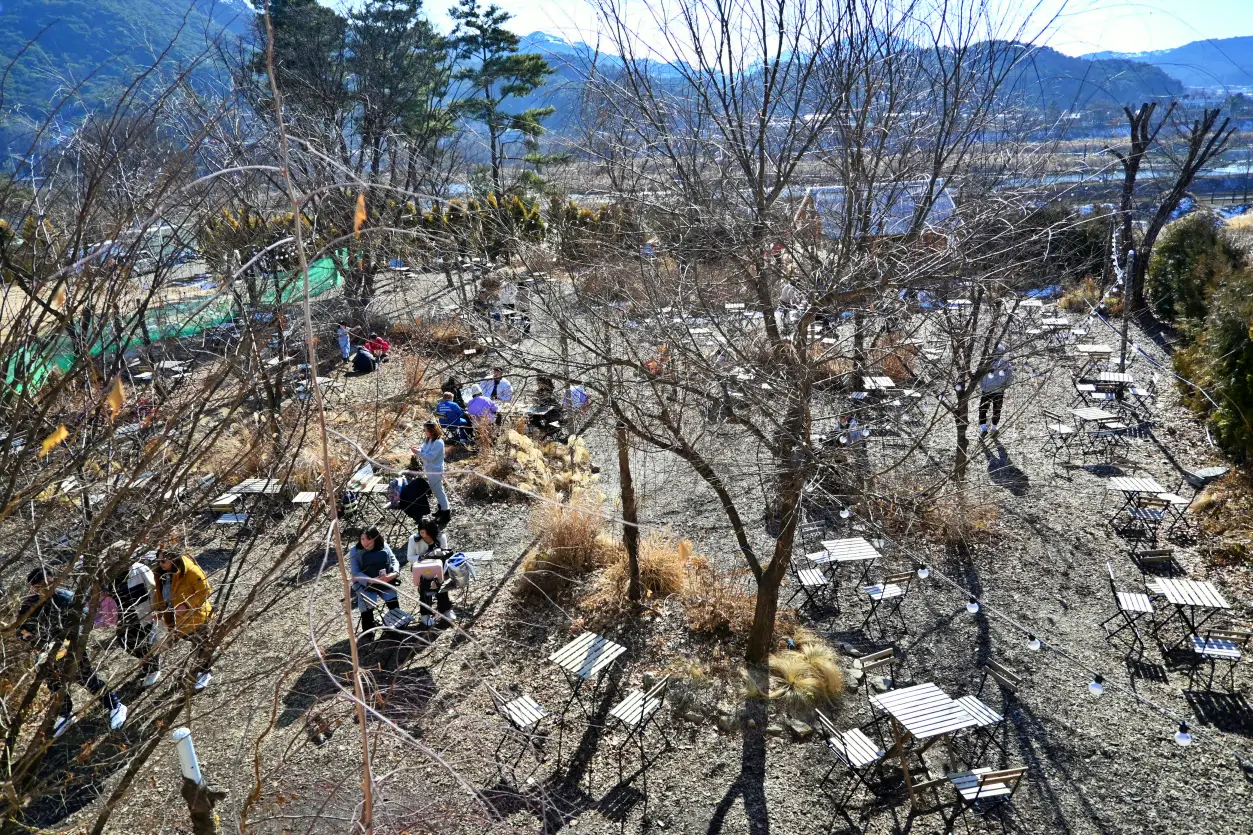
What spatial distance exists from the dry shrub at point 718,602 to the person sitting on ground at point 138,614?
451cm

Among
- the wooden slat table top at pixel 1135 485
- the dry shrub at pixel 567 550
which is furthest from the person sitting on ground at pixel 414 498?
the wooden slat table top at pixel 1135 485

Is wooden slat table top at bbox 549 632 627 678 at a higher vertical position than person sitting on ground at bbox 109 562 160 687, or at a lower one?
lower

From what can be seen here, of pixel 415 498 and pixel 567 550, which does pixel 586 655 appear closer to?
pixel 567 550

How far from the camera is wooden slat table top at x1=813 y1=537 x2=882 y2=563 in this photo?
7629 mm

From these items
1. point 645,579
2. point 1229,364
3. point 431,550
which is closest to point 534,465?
point 431,550

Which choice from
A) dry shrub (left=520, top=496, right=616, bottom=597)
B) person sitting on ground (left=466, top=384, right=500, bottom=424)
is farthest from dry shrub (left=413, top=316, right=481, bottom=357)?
dry shrub (left=520, top=496, right=616, bottom=597)

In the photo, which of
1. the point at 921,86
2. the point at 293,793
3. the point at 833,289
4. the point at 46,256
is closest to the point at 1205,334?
the point at 921,86

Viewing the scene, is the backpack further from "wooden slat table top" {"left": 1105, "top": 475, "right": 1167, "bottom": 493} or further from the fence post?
"wooden slat table top" {"left": 1105, "top": 475, "right": 1167, "bottom": 493}

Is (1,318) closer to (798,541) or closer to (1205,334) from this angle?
(798,541)

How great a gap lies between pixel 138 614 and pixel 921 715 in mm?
4673

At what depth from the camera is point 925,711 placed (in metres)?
5.43

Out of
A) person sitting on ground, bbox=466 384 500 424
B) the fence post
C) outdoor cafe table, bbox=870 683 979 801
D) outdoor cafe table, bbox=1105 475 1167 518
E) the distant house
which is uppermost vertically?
the distant house

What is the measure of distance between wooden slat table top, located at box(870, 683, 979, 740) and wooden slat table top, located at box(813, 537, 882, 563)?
2.00 m

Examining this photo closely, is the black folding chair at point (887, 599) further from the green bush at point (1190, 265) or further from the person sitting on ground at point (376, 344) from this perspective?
the green bush at point (1190, 265)
